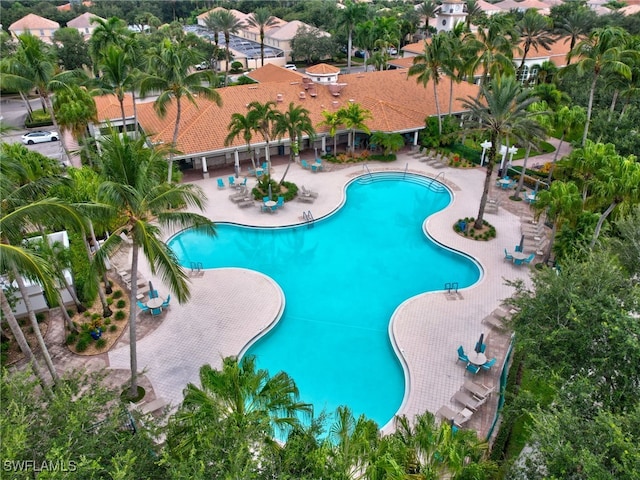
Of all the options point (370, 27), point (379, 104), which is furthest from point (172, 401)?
point (370, 27)

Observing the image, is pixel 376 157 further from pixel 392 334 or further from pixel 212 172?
pixel 392 334

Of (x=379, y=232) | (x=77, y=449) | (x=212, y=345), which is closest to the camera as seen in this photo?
(x=77, y=449)

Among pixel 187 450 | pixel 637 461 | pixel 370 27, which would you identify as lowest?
pixel 187 450

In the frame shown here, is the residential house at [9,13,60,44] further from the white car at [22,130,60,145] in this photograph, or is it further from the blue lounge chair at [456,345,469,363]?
the blue lounge chair at [456,345,469,363]

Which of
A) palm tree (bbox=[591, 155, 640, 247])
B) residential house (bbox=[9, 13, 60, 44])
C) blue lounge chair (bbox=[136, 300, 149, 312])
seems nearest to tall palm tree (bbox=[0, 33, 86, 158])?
blue lounge chair (bbox=[136, 300, 149, 312])

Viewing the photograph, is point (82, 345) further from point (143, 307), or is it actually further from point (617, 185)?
point (617, 185)

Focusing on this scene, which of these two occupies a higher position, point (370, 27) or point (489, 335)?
point (370, 27)
